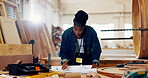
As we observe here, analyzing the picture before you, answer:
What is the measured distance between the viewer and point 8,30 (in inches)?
165

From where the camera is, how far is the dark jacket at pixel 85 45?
280cm

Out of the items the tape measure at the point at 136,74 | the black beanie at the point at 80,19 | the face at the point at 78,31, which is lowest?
the tape measure at the point at 136,74

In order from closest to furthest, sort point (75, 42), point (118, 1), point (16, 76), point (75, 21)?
1. point (16, 76)
2. point (75, 21)
3. point (75, 42)
4. point (118, 1)

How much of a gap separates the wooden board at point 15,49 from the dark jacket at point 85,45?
0.57 meters

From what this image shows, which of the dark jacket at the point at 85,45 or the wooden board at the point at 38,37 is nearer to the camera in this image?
the dark jacket at the point at 85,45

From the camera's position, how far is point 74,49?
282cm

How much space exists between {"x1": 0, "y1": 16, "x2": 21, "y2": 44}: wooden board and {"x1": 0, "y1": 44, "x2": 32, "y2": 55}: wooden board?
106 cm

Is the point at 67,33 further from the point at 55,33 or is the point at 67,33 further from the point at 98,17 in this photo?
the point at 98,17

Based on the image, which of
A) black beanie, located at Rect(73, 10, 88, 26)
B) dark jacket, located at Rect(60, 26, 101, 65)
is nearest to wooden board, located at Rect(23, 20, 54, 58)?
dark jacket, located at Rect(60, 26, 101, 65)

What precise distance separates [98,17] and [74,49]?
8.16 metres

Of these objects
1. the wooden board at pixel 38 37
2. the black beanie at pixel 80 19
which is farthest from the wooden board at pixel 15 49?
the wooden board at pixel 38 37

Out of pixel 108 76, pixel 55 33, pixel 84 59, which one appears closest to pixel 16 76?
pixel 108 76

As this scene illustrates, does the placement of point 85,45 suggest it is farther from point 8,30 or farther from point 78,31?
point 8,30

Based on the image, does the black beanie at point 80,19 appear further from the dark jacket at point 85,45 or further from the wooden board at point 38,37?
the wooden board at point 38,37
